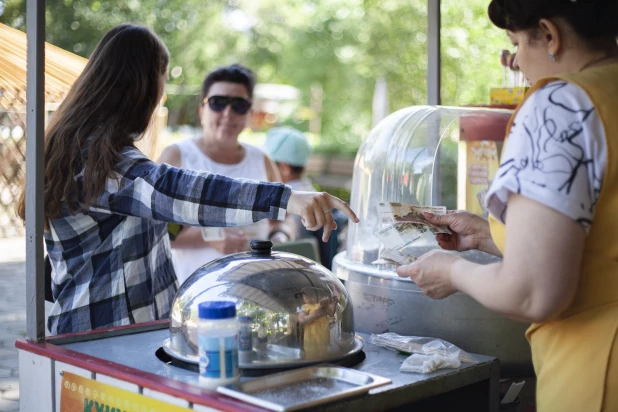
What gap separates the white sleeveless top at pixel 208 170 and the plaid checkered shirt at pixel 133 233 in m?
1.46

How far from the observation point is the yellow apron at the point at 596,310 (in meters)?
1.43

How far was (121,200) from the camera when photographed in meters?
2.12

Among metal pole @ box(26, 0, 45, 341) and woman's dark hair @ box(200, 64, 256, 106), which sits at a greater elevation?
woman's dark hair @ box(200, 64, 256, 106)

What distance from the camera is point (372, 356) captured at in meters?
1.94

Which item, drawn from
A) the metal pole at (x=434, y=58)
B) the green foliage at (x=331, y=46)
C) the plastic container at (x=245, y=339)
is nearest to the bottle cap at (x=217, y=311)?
the plastic container at (x=245, y=339)

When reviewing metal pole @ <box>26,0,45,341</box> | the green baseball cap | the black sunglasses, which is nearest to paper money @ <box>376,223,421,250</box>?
metal pole @ <box>26,0,45,341</box>

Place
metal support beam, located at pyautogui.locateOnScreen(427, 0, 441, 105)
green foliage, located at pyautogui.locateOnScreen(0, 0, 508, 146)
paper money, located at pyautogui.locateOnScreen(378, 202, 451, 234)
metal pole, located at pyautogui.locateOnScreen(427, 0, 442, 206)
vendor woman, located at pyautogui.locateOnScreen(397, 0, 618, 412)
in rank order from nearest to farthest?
vendor woman, located at pyautogui.locateOnScreen(397, 0, 618, 412)
paper money, located at pyautogui.locateOnScreen(378, 202, 451, 234)
metal pole, located at pyautogui.locateOnScreen(427, 0, 442, 206)
metal support beam, located at pyautogui.locateOnScreen(427, 0, 441, 105)
green foliage, located at pyautogui.locateOnScreen(0, 0, 508, 146)

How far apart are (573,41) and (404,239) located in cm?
79

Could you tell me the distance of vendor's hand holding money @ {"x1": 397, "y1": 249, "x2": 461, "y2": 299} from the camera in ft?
5.29

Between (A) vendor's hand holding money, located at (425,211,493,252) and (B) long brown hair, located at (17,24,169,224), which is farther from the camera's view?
(B) long brown hair, located at (17,24,169,224)

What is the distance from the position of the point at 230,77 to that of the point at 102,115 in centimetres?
213

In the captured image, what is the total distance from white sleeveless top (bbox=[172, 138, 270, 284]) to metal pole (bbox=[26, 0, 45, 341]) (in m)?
1.98

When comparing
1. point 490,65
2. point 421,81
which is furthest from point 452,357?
point 421,81

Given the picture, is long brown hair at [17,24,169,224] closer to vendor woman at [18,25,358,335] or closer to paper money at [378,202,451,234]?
vendor woman at [18,25,358,335]
